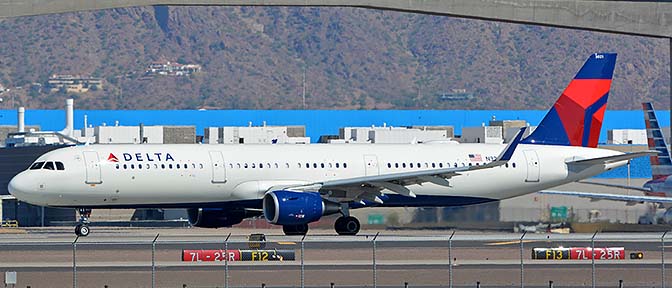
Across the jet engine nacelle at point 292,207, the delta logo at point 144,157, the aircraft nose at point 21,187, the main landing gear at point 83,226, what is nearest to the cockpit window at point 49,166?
the aircraft nose at point 21,187

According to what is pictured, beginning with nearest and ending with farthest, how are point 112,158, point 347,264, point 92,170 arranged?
point 347,264, point 92,170, point 112,158

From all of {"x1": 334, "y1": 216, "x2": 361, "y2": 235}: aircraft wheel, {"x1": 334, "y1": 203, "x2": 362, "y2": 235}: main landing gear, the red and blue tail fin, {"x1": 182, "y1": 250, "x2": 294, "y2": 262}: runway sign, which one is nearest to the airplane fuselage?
the red and blue tail fin

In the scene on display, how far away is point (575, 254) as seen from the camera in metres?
38.3

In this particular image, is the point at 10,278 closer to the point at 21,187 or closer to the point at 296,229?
the point at 21,187

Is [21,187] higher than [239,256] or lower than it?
higher

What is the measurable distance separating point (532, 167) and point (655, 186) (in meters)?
7.17

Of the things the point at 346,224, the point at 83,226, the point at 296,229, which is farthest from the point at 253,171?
the point at 83,226

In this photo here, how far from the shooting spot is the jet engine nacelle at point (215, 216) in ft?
164

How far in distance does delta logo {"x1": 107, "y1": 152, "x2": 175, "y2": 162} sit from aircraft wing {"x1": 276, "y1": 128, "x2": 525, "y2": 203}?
14.4 feet

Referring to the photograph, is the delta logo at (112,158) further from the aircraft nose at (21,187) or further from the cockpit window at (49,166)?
the aircraft nose at (21,187)

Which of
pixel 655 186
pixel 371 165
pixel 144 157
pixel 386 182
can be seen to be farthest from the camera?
pixel 655 186

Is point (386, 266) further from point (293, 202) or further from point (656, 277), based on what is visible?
point (293, 202)

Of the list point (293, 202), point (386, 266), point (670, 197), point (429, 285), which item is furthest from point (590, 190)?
point (429, 285)

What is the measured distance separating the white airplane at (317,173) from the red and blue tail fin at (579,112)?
0.12 feet
